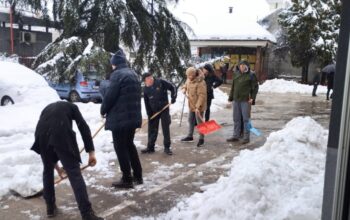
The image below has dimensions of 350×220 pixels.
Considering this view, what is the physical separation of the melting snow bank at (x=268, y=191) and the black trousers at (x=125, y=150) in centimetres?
92

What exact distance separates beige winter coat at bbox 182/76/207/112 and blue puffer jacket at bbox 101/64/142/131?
2.91 m

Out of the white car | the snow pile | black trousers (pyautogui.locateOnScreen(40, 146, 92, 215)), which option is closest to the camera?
black trousers (pyautogui.locateOnScreen(40, 146, 92, 215))

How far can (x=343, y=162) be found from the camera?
87.7 inches

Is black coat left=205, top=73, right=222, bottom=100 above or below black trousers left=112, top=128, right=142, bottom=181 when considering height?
above

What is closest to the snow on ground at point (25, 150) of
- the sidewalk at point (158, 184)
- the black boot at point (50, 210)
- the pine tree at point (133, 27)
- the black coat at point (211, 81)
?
the sidewalk at point (158, 184)

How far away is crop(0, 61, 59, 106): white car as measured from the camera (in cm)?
1109

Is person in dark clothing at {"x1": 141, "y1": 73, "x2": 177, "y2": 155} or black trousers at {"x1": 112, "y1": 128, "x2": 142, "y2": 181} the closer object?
black trousers at {"x1": 112, "y1": 128, "x2": 142, "y2": 181}

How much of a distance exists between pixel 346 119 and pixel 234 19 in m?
30.8

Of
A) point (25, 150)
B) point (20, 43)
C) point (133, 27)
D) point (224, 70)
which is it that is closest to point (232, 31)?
point (224, 70)

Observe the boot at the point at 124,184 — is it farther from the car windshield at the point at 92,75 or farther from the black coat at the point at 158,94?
the car windshield at the point at 92,75

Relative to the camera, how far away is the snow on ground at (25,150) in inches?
217

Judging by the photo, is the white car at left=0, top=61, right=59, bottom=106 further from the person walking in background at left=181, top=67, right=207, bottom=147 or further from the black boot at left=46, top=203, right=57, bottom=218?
the black boot at left=46, top=203, right=57, bottom=218

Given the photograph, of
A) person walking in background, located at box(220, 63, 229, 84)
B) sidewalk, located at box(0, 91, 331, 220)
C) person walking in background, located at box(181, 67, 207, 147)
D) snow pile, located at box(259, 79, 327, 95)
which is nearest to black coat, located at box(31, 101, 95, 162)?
sidewalk, located at box(0, 91, 331, 220)

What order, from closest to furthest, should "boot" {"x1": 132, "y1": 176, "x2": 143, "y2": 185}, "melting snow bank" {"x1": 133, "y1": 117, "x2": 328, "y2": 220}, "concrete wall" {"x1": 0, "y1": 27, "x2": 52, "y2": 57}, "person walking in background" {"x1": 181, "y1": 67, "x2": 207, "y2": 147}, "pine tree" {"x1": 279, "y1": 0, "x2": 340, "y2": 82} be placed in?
"melting snow bank" {"x1": 133, "y1": 117, "x2": 328, "y2": 220}, "boot" {"x1": 132, "y1": 176, "x2": 143, "y2": 185}, "person walking in background" {"x1": 181, "y1": 67, "x2": 207, "y2": 147}, "concrete wall" {"x1": 0, "y1": 27, "x2": 52, "y2": 57}, "pine tree" {"x1": 279, "y1": 0, "x2": 340, "y2": 82}
